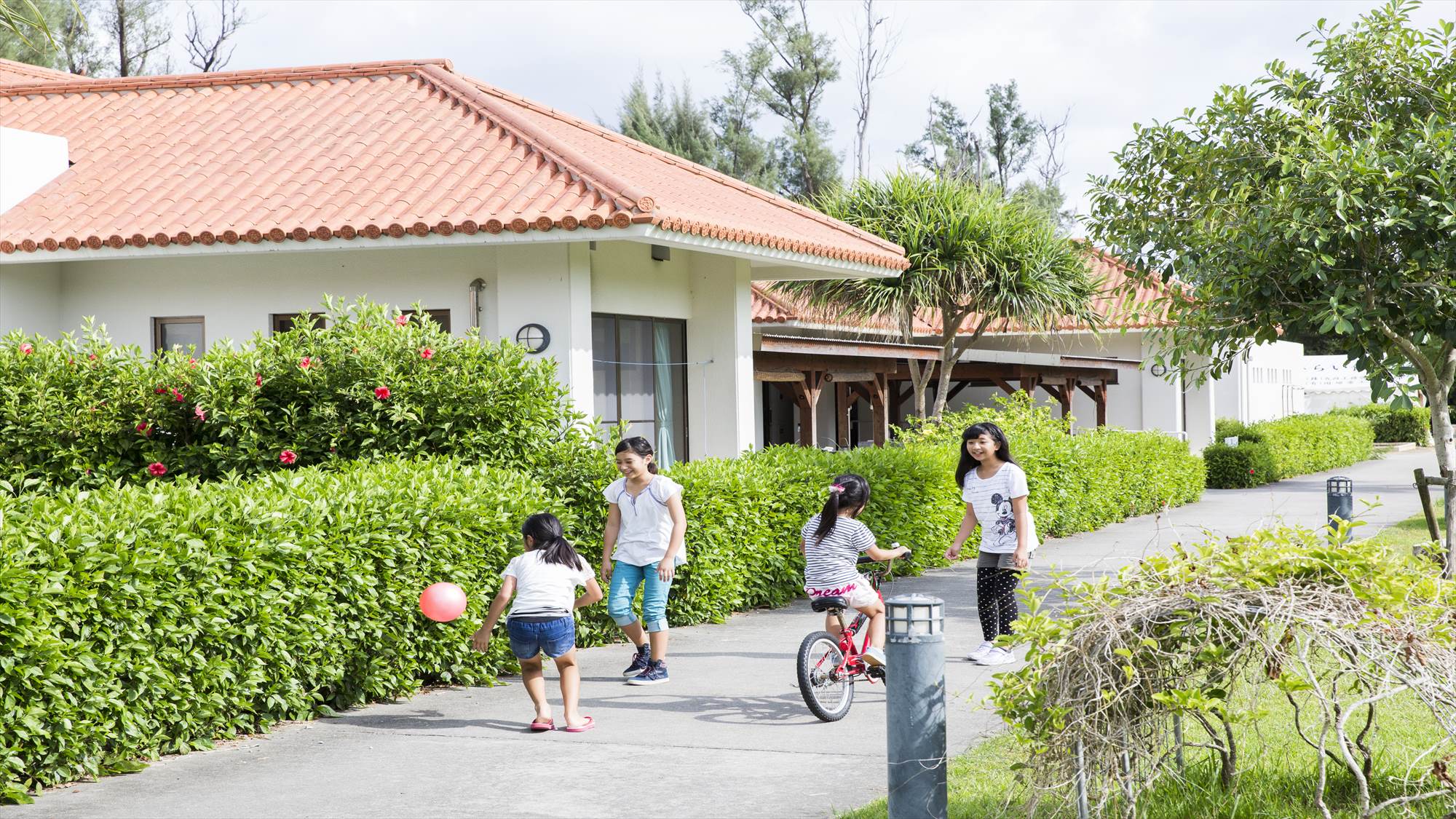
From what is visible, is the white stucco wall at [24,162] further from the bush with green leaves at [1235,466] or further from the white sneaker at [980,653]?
the bush with green leaves at [1235,466]

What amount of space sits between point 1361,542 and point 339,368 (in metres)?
6.99

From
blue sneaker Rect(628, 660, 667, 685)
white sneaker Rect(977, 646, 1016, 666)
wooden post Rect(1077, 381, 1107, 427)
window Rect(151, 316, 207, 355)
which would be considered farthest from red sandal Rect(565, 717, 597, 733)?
wooden post Rect(1077, 381, 1107, 427)

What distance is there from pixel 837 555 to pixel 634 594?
1416 mm

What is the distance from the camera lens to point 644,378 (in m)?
13.3

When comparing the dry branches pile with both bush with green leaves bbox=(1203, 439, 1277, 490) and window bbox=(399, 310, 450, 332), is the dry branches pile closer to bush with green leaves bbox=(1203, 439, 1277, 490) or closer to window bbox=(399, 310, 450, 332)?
window bbox=(399, 310, 450, 332)

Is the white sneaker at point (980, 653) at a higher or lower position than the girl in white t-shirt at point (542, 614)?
lower

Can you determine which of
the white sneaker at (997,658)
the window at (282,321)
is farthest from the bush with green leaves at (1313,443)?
the window at (282,321)

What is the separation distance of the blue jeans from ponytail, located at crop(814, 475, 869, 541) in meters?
1.07

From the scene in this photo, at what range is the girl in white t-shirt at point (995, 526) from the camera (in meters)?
8.32

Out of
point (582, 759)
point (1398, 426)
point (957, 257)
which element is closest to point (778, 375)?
point (957, 257)

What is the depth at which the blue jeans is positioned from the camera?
8.03 m

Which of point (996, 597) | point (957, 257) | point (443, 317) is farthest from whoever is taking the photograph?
point (957, 257)

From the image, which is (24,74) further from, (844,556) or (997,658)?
(997,658)

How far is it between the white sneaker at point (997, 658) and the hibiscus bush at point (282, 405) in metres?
3.11
